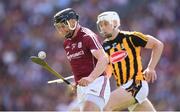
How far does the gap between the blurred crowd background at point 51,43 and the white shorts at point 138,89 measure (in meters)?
4.89

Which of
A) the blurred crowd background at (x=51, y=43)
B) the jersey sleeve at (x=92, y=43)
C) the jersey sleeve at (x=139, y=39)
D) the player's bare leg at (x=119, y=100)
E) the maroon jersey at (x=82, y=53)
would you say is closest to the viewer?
the jersey sleeve at (x=92, y=43)

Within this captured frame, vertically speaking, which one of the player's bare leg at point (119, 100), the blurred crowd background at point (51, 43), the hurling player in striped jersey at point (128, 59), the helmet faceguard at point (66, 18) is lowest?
the blurred crowd background at point (51, 43)

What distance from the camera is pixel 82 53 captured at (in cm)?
833

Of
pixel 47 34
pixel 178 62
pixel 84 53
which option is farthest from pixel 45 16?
pixel 84 53

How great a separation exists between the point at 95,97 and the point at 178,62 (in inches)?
278

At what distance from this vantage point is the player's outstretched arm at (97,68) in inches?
315

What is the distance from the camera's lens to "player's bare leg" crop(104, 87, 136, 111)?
29.9 feet

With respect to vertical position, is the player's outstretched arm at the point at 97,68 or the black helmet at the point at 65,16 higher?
the black helmet at the point at 65,16

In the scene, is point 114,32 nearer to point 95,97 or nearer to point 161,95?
point 95,97

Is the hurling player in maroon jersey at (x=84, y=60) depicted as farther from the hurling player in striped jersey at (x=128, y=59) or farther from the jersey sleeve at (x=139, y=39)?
the jersey sleeve at (x=139, y=39)

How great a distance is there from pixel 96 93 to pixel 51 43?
766cm

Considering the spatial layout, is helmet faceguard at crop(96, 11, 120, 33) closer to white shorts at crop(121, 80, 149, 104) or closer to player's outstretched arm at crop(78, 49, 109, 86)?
white shorts at crop(121, 80, 149, 104)

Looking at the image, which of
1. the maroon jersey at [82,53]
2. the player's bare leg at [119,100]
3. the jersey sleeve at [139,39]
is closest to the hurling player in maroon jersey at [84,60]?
the maroon jersey at [82,53]

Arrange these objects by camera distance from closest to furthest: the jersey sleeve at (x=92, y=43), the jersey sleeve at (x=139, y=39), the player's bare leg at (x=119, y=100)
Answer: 1. the jersey sleeve at (x=92, y=43)
2. the player's bare leg at (x=119, y=100)
3. the jersey sleeve at (x=139, y=39)
